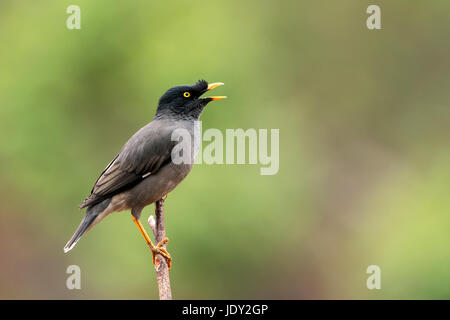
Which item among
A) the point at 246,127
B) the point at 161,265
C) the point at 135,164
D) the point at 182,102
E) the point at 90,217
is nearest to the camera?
the point at 161,265

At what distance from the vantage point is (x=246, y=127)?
10734mm

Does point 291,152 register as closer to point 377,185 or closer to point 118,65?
point 377,185

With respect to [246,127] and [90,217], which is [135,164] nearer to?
[90,217]

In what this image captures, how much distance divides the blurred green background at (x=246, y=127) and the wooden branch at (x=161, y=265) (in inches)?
133

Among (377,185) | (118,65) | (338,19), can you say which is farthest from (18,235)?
(338,19)

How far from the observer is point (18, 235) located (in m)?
11.3

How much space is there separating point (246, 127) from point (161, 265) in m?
5.62

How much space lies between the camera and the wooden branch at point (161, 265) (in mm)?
5074

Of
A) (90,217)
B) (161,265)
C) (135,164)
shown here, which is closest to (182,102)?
(135,164)

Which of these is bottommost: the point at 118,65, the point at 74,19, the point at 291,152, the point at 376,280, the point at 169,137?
the point at 376,280

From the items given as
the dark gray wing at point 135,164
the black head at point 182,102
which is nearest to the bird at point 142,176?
the dark gray wing at point 135,164

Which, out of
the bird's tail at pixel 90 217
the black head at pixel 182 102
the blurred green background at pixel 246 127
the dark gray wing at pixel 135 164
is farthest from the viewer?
the blurred green background at pixel 246 127

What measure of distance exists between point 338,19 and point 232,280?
6.51 metres

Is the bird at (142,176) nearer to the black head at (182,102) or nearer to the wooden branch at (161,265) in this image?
the wooden branch at (161,265)
